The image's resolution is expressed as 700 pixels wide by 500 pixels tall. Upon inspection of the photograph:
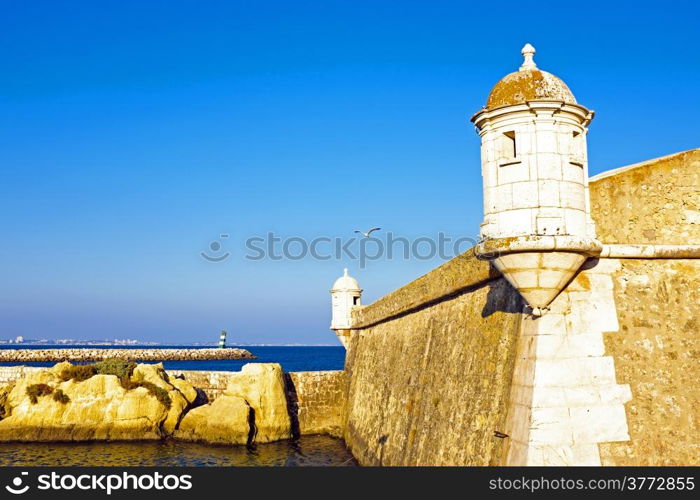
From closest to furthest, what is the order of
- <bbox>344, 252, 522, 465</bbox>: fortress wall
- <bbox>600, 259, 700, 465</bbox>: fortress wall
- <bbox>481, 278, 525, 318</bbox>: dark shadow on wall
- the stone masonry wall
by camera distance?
<bbox>600, 259, 700, 465</bbox>: fortress wall
<bbox>481, 278, 525, 318</bbox>: dark shadow on wall
<bbox>344, 252, 522, 465</bbox>: fortress wall
the stone masonry wall

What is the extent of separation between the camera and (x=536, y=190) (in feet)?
22.2

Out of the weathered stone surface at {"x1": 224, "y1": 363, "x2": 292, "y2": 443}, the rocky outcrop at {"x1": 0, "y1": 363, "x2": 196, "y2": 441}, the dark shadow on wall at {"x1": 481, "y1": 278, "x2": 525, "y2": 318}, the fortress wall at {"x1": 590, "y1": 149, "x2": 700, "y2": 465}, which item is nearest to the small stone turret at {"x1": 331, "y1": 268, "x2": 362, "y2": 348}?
the weathered stone surface at {"x1": 224, "y1": 363, "x2": 292, "y2": 443}

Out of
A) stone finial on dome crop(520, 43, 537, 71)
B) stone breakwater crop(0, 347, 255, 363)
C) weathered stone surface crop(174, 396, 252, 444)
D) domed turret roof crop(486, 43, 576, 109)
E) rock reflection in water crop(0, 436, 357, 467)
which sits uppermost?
stone finial on dome crop(520, 43, 537, 71)

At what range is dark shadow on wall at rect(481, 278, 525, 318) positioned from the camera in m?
8.32

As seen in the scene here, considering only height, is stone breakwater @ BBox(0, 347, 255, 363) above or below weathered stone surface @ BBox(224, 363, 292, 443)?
below

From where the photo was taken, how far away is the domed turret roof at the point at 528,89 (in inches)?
276

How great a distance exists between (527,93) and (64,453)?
59.4 feet

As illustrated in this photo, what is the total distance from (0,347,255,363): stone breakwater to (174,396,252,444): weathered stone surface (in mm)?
51273

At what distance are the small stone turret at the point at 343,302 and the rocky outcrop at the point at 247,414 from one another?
9.80ft

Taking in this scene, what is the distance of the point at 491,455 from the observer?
7.93 m

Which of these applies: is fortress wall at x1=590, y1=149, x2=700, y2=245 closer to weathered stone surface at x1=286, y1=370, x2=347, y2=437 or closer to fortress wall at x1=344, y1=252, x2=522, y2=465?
fortress wall at x1=344, y1=252, x2=522, y2=465
